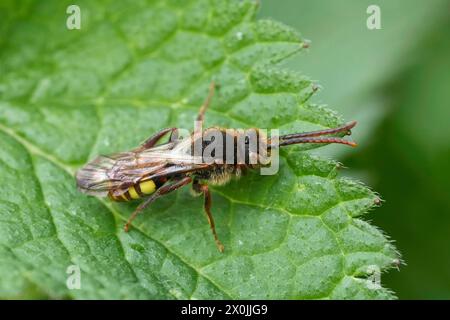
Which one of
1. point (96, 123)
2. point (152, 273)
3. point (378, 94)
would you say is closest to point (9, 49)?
point (96, 123)

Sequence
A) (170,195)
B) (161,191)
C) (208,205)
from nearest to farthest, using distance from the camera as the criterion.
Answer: (208,205) → (161,191) → (170,195)

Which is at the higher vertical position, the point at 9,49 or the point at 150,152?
the point at 9,49

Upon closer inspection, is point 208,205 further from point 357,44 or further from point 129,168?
point 357,44

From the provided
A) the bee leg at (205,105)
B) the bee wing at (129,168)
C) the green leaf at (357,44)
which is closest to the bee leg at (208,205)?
the bee wing at (129,168)

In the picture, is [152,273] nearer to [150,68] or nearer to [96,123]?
[96,123]

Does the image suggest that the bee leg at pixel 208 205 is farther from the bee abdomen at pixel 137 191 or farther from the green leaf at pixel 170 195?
the bee abdomen at pixel 137 191

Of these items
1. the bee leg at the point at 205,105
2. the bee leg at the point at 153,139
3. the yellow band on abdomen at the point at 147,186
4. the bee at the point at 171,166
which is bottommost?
the yellow band on abdomen at the point at 147,186

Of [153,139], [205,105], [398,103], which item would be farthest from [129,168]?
[398,103]
